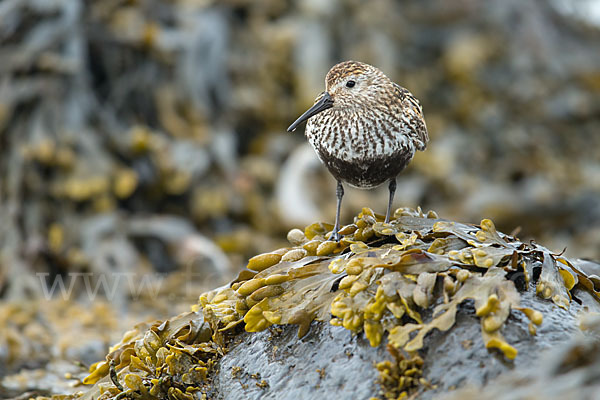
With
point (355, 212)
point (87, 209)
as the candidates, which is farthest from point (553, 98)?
point (87, 209)

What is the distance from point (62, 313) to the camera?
5.34 m

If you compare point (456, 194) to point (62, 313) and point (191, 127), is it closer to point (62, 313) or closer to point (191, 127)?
point (191, 127)

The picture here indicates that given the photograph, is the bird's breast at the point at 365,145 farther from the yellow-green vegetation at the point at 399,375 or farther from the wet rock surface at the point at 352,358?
the yellow-green vegetation at the point at 399,375

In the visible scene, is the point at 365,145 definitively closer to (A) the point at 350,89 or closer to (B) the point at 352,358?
(A) the point at 350,89

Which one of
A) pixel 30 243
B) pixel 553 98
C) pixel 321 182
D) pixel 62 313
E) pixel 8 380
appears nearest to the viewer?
pixel 8 380

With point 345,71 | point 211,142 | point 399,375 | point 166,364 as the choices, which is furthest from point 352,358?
point 211,142

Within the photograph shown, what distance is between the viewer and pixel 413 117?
3369 mm

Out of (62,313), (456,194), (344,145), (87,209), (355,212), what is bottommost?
(62,313)

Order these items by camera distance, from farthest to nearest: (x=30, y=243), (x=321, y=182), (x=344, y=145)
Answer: (x=321, y=182), (x=30, y=243), (x=344, y=145)

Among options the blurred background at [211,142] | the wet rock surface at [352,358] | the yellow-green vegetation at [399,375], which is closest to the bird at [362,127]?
the wet rock surface at [352,358]

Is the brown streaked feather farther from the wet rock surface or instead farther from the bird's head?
the wet rock surface

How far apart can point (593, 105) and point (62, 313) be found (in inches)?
306

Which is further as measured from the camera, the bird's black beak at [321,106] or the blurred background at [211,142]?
the blurred background at [211,142]

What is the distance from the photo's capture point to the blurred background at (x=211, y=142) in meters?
5.89
